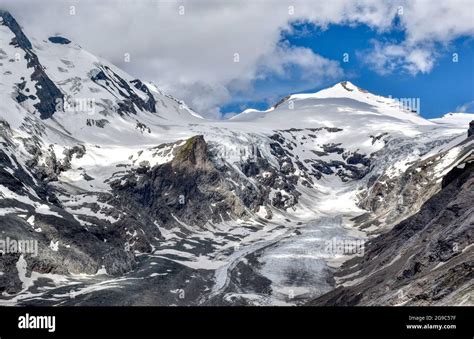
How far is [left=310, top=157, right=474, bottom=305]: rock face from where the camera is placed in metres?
70.9

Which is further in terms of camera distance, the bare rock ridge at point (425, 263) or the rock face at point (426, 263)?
the bare rock ridge at point (425, 263)

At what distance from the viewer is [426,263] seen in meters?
106

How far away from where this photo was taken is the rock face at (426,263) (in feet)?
233

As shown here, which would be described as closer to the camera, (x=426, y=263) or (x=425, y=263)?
(x=426, y=263)

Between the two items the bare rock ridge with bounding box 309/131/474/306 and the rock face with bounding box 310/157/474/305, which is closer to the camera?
the rock face with bounding box 310/157/474/305
